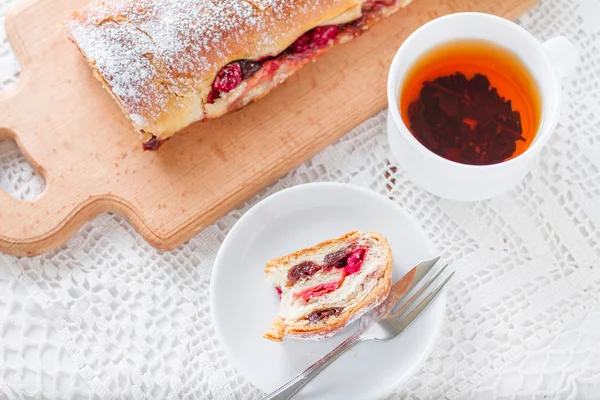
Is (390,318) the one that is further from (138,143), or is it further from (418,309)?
(138,143)

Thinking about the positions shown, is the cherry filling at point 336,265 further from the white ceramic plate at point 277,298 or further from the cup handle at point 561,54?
the cup handle at point 561,54

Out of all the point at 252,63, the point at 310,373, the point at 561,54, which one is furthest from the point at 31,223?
the point at 561,54

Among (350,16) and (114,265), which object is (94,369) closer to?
(114,265)

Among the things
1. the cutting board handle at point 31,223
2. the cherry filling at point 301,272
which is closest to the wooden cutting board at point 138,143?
the cutting board handle at point 31,223

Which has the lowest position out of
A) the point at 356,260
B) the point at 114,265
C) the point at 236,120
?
the point at 356,260

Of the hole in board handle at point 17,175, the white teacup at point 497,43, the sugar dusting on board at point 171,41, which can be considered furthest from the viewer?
the hole in board handle at point 17,175

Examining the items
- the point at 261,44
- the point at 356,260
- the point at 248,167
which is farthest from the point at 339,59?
the point at 356,260

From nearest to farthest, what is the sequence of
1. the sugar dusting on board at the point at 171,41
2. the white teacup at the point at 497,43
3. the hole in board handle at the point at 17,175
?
the white teacup at the point at 497,43
the sugar dusting on board at the point at 171,41
the hole in board handle at the point at 17,175
